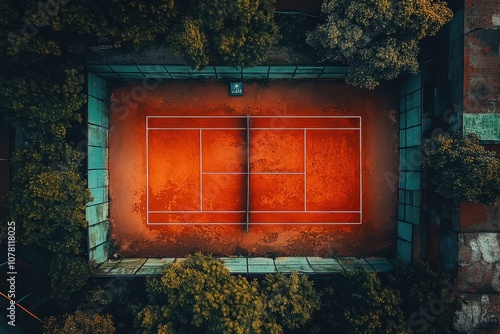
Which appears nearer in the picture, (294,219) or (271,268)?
(271,268)

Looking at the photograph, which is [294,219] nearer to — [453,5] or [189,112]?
[189,112]

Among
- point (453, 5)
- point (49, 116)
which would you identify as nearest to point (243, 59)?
point (49, 116)

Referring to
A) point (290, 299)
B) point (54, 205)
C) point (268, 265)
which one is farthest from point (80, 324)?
point (290, 299)

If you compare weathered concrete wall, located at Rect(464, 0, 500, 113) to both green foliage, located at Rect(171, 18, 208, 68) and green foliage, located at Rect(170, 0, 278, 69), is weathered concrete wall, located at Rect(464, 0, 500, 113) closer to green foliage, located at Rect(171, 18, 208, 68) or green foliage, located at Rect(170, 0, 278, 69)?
green foliage, located at Rect(170, 0, 278, 69)

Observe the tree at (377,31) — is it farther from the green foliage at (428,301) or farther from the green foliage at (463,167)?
the green foliage at (428,301)

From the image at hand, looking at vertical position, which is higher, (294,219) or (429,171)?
(429,171)

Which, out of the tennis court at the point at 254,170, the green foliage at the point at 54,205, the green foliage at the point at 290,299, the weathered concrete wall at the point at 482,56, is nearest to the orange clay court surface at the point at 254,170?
the tennis court at the point at 254,170
